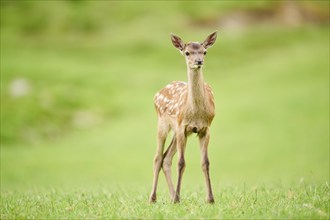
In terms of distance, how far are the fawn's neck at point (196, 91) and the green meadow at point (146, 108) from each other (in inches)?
59.4

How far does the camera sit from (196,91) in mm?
8875

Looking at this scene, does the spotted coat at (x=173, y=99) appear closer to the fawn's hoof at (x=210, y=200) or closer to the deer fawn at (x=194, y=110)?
the deer fawn at (x=194, y=110)

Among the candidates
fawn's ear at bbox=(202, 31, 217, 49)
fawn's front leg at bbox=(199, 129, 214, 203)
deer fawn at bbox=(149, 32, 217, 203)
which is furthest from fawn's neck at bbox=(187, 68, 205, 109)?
fawn's ear at bbox=(202, 31, 217, 49)

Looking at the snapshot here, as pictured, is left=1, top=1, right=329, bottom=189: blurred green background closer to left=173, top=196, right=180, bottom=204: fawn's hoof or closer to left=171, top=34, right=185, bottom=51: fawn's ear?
left=173, top=196, right=180, bottom=204: fawn's hoof

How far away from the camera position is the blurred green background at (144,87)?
25250 millimetres

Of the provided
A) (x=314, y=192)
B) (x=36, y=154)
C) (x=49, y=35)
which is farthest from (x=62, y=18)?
(x=314, y=192)

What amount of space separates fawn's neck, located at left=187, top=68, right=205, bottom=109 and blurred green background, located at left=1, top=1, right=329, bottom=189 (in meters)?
7.63

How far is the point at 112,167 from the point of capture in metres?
25.8

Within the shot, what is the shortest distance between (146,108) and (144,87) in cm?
446

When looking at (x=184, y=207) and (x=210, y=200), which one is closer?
(x=184, y=207)

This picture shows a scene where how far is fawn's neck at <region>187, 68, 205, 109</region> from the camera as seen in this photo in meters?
8.85

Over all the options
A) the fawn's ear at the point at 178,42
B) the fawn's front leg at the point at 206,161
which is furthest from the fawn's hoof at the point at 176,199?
the fawn's ear at the point at 178,42

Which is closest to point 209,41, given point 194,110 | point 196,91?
point 196,91

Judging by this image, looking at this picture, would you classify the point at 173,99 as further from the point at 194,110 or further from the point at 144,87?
the point at 144,87
